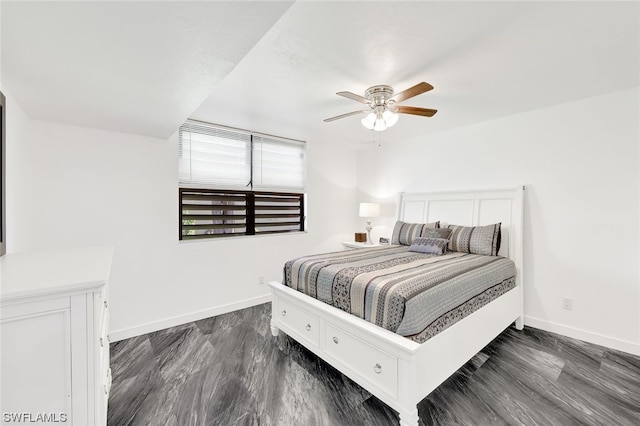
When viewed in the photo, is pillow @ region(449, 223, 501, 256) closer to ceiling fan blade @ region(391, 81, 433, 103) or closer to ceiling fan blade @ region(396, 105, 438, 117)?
ceiling fan blade @ region(396, 105, 438, 117)

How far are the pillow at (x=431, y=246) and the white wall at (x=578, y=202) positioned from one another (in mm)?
972

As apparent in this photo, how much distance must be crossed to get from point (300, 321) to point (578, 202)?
10.1 ft

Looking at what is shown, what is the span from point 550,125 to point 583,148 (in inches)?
15.7

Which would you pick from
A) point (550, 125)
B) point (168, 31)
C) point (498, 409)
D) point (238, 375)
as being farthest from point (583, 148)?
point (238, 375)

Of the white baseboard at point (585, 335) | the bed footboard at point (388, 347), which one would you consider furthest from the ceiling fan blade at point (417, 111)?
the white baseboard at point (585, 335)

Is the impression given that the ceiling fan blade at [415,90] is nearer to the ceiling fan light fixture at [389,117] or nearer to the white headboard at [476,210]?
the ceiling fan light fixture at [389,117]

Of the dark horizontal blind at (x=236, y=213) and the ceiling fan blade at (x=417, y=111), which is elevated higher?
the ceiling fan blade at (x=417, y=111)

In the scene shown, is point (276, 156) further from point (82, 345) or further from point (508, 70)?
point (82, 345)

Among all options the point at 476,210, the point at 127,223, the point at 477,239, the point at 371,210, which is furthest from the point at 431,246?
the point at 127,223

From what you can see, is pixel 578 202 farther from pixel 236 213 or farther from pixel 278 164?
pixel 236 213

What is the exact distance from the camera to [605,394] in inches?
77.6

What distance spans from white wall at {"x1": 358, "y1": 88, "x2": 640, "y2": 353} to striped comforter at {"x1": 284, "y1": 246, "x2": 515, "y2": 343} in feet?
1.63

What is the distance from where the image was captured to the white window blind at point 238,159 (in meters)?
3.34

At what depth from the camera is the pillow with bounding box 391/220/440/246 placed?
3635 millimetres
